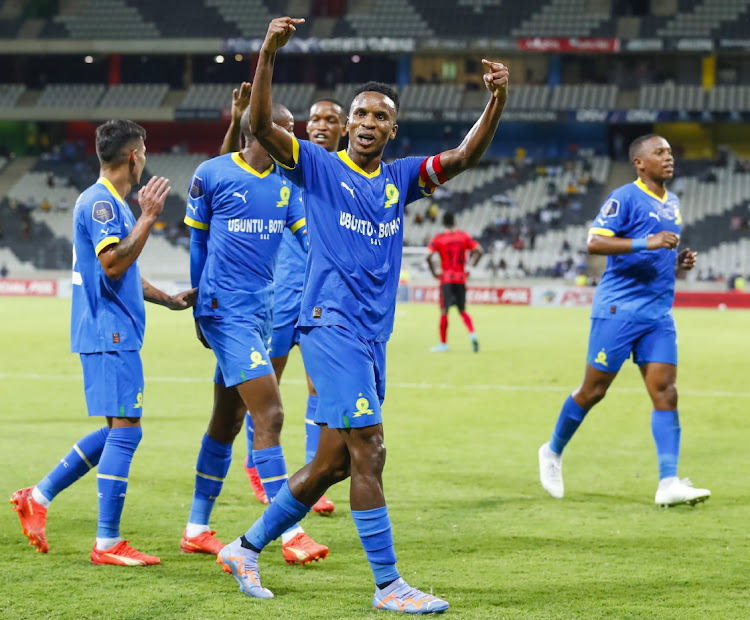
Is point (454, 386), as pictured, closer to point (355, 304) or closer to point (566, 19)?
point (355, 304)

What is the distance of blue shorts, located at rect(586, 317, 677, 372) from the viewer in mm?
7180

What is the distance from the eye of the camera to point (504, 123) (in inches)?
2007

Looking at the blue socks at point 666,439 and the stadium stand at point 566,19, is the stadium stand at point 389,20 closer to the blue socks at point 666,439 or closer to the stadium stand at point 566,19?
the stadium stand at point 566,19

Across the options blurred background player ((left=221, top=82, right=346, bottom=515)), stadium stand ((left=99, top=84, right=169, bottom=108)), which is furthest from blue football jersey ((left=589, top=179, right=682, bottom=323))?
stadium stand ((left=99, top=84, right=169, bottom=108))

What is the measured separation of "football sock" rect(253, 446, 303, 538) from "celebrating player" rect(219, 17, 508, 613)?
0.74 metres

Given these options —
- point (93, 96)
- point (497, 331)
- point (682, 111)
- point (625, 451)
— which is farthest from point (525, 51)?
point (625, 451)

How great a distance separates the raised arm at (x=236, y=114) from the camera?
5867 mm

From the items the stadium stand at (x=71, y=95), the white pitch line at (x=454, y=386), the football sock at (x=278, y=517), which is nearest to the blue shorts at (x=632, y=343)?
the football sock at (x=278, y=517)

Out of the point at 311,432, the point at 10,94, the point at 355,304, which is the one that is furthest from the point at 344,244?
the point at 10,94

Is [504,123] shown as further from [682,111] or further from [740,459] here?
[740,459]

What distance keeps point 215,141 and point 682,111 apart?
23060mm

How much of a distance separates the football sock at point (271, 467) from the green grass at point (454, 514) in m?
0.36

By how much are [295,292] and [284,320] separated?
0.65 feet

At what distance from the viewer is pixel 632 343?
7.26 meters
